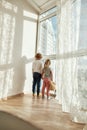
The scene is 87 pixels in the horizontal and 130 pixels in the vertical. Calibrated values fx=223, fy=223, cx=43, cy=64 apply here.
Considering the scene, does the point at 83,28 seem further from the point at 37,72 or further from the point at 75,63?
the point at 37,72

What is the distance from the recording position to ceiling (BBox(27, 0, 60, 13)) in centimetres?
641

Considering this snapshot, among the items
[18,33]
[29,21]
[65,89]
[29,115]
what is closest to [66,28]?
[65,89]

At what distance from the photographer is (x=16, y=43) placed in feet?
20.2

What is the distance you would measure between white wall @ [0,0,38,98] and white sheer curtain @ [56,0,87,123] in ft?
6.05

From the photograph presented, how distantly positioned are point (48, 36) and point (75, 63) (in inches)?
124

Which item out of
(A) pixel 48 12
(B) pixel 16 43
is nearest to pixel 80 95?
(B) pixel 16 43

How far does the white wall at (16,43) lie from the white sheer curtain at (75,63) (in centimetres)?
184

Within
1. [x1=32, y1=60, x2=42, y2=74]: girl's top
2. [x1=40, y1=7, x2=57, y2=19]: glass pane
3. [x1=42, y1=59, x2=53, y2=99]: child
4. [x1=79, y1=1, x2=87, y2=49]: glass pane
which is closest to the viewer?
[x1=79, y1=1, x2=87, y2=49]: glass pane

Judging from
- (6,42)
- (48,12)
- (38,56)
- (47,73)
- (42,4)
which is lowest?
(47,73)

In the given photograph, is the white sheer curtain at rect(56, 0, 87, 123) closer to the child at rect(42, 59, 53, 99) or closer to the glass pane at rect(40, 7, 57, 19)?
the child at rect(42, 59, 53, 99)

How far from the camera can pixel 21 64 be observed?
21.2 ft

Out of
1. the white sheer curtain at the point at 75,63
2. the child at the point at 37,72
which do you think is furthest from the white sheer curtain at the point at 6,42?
the white sheer curtain at the point at 75,63

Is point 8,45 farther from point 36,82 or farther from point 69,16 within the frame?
point 69,16

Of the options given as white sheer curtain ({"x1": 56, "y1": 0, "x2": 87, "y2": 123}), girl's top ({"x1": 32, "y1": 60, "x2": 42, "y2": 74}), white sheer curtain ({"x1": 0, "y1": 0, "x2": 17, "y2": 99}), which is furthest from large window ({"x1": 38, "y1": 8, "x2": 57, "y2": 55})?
white sheer curtain ({"x1": 56, "y1": 0, "x2": 87, "y2": 123})
